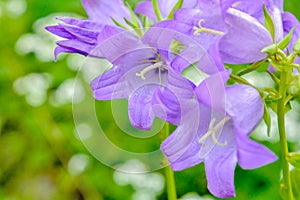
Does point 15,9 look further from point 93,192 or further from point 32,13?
point 93,192

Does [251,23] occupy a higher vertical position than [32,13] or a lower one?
higher

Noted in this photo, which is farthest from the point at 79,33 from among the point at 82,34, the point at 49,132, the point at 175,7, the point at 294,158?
the point at 49,132

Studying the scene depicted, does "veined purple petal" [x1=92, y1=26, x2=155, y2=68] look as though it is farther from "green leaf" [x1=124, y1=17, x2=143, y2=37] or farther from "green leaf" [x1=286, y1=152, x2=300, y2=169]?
"green leaf" [x1=286, y1=152, x2=300, y2=169]

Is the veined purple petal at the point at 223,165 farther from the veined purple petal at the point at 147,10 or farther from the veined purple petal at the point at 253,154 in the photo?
the veined purple petal at the point at 147,10

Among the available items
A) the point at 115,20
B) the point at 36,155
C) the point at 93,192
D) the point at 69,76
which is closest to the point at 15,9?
the point at 69,76

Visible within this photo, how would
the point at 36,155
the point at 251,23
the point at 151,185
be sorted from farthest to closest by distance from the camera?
1. the point at 36,155
2. the point at 151,185
3. the point at 251,23

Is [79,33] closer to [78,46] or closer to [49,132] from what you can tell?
[78,46]

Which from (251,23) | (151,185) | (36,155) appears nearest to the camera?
(251,23)
